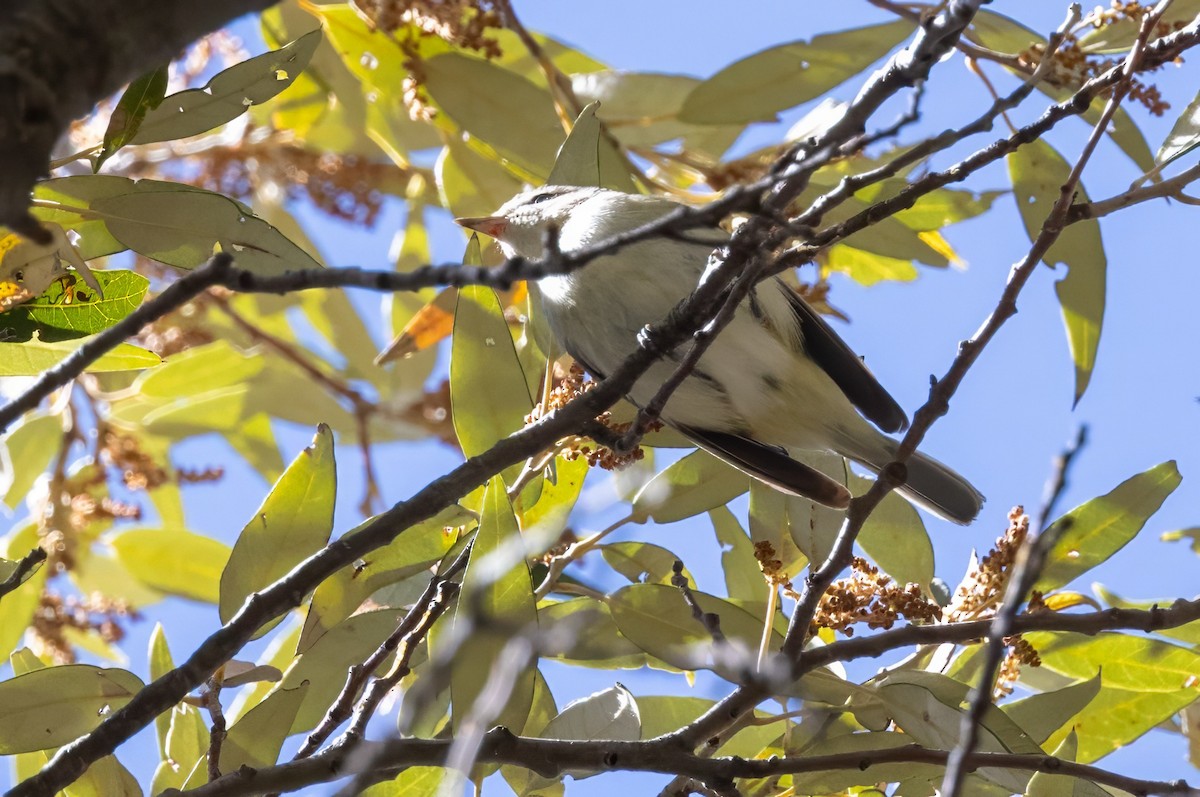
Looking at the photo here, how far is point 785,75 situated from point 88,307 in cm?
192

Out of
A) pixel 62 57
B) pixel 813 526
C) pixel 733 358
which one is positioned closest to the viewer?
pixel 62 57

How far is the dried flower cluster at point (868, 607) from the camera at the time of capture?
87.3 inches

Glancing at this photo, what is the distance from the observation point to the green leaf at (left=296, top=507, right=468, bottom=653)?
241 centimetres

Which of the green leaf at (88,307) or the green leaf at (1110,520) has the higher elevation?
the green leaf at (1110,520)

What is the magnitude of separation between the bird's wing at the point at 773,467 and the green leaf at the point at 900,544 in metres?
0.09

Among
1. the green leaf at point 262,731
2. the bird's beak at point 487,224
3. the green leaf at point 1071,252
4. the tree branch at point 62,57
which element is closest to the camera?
the tree branch at point 62,57

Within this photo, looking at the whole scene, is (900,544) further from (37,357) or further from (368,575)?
(37,357)

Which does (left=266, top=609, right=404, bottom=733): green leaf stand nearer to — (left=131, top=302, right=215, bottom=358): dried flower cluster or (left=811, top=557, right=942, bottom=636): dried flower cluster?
(left=811, top=557, right=942, bottom=636): dried flower cluster

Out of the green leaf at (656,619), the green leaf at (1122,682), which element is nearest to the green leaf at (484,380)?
the green leaf at (656,619)

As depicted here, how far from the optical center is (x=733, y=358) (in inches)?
130

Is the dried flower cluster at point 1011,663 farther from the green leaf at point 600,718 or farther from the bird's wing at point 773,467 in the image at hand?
the green leaf at point 600,718

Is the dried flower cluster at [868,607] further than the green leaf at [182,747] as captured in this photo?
No

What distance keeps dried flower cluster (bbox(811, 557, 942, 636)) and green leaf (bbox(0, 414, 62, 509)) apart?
102 inches

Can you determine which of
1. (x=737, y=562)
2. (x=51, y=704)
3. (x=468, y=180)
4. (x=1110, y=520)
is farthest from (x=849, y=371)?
(x=51, y=704)
